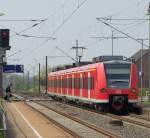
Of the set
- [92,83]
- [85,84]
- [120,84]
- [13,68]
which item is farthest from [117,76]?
[13,68]

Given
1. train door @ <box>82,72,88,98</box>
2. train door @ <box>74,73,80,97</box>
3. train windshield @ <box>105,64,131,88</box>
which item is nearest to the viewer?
train windshield @ <box>105,64,131,88</box>

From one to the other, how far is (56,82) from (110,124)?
110 feet

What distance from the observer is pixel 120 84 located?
34344 millimetres

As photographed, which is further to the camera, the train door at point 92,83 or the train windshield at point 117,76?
the train door at point 92,83

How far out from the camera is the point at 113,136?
20.7 metres

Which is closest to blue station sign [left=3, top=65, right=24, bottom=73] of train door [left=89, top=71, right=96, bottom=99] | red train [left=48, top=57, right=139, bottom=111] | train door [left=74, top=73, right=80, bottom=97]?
train door [left=74, top=73, right=80, bottom=97]

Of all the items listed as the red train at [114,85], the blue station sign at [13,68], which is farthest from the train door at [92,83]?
the blue station sign at [13,68]

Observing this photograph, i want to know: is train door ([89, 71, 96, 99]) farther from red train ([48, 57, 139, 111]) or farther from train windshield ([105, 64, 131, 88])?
train windshield ([105, 64, 131, 88])

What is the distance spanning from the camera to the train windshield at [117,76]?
1350 inches

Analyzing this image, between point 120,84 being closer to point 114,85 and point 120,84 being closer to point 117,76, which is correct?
point 114,85

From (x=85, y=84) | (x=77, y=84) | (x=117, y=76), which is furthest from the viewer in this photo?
(x=77, y=84)

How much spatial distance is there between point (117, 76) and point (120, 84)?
50cm

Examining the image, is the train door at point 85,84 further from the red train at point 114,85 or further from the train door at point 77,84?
the red train at point 114,85

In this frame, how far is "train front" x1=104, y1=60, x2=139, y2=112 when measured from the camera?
112 ft
